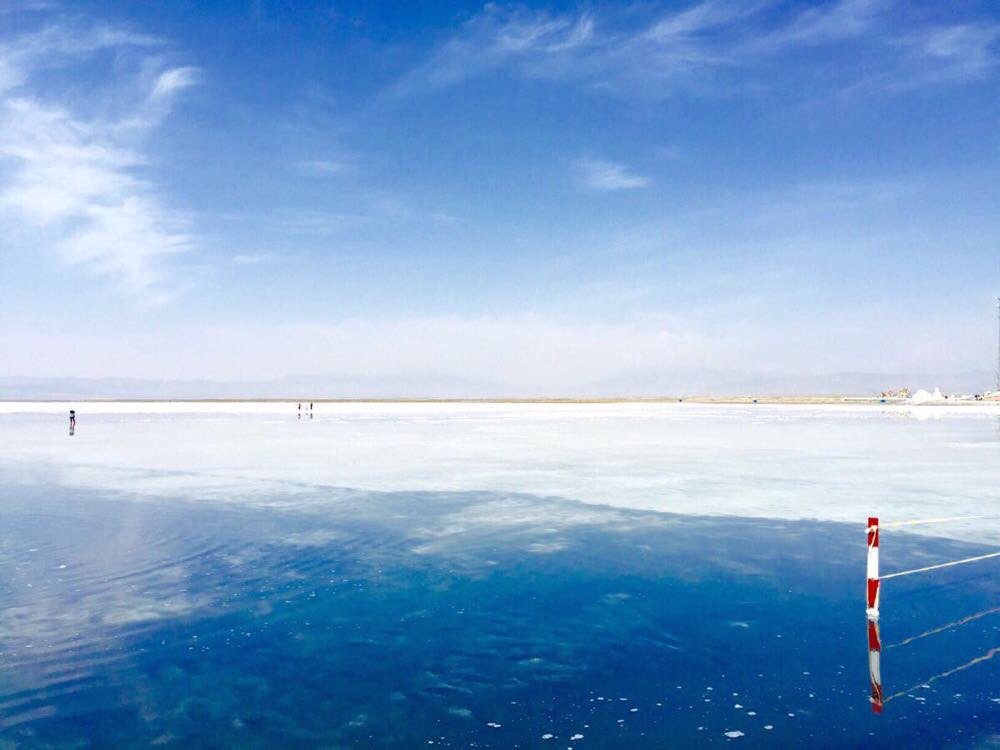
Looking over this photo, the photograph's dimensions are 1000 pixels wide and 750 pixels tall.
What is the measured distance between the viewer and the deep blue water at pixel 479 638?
20.3 ft

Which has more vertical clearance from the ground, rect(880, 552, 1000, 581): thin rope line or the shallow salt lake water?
rect(880, 552, 1000, 581): thin rope line

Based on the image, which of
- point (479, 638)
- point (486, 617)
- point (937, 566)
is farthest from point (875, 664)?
point (937, 566)

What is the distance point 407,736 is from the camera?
19.7ft

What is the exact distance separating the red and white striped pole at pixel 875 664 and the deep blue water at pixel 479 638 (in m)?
0.09

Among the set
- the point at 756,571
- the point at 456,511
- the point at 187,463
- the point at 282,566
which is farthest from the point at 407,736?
the point at 187,463

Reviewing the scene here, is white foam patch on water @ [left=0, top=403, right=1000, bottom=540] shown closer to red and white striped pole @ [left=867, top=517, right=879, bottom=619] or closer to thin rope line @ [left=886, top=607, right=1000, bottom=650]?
thin rope line @ [left=886, top=607, right=1000, bottom=650]

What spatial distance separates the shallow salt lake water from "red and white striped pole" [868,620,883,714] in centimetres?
8

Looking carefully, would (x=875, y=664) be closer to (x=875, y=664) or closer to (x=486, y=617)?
(x=875, y=664)

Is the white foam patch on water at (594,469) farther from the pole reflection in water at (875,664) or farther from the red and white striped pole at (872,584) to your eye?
the pole reflection in water at (875,664)

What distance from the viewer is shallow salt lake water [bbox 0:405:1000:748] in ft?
20.5

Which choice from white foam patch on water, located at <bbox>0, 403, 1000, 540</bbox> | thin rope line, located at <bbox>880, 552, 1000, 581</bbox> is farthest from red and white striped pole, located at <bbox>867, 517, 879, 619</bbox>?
white foam patch on water, located at <bbox>0, 403, 1000, 540</bbox>

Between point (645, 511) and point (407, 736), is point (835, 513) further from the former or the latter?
point (407, 736)

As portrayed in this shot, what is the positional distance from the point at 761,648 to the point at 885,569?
4185 mm

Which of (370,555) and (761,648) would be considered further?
(370,555)
